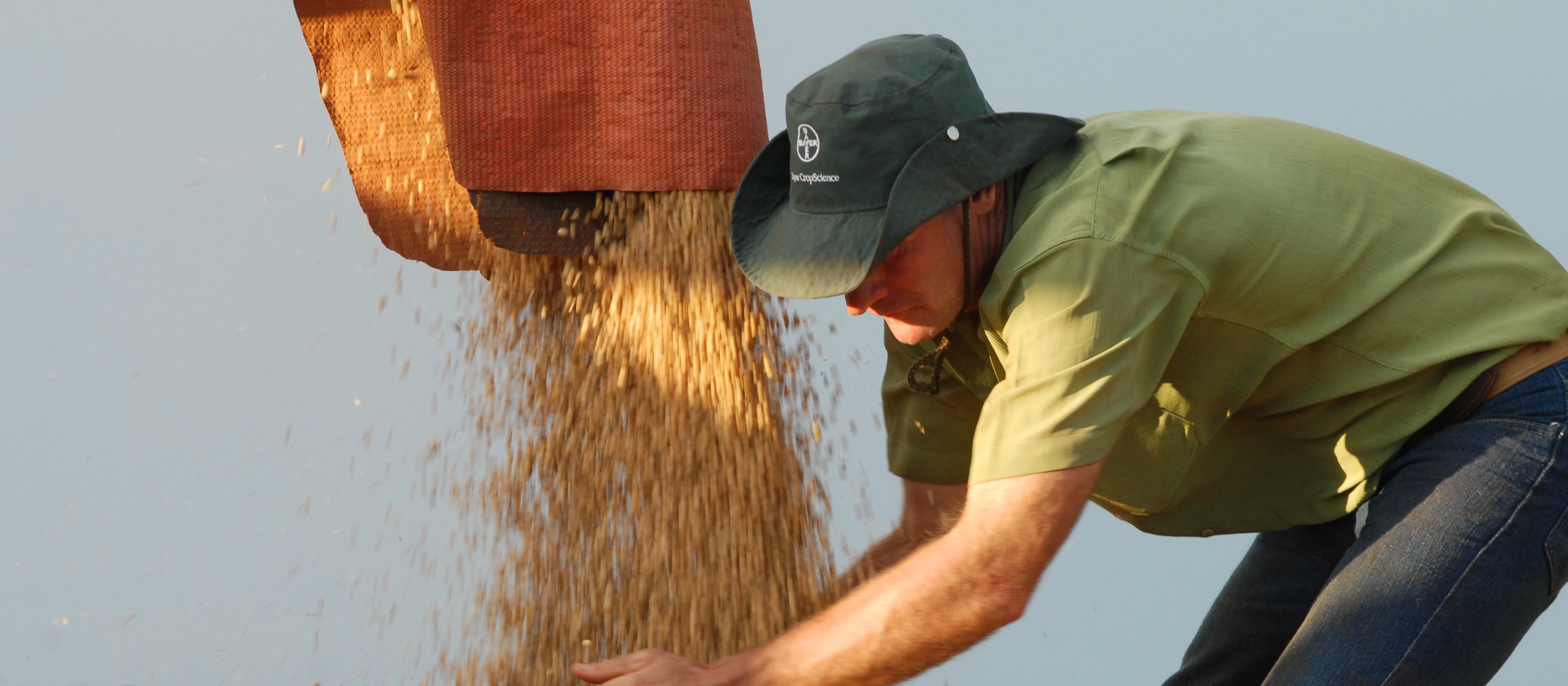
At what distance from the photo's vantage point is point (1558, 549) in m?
1.26

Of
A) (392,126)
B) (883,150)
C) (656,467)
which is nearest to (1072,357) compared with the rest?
(883,150)

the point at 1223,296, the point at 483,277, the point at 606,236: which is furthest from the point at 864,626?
the point at 483,277

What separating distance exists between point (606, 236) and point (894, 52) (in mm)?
526

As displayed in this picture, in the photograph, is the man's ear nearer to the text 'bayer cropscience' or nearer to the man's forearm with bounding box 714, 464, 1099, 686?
the text 'bayer cropscience'

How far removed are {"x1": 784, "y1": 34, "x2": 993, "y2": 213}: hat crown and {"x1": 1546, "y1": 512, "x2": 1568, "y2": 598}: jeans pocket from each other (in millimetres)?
642

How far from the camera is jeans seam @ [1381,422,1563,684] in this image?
1212 mm

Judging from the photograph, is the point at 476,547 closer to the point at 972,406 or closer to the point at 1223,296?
the point at 972,406

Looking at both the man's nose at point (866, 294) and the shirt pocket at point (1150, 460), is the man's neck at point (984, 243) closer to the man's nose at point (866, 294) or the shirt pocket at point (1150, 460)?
the man's nose at point (866, 294)

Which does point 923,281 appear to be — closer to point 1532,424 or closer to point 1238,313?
point 1238,313

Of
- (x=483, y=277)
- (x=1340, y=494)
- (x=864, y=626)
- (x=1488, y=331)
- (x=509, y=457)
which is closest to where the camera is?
(x=864, y=626)

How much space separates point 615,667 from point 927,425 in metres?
0.51

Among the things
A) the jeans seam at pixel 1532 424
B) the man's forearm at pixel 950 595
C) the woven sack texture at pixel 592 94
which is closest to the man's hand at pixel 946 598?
the man's forearm at pixel 950 595

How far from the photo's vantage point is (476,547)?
1.80m

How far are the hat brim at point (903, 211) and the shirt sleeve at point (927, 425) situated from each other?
0.28m
